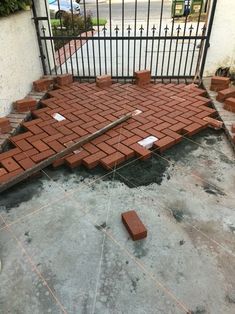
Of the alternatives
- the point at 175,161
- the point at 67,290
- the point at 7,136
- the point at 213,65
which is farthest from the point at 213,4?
the point at 67,290

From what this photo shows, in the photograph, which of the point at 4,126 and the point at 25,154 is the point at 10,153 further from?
the point at 4,126

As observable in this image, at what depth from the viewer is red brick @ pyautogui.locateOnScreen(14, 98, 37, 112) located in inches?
177

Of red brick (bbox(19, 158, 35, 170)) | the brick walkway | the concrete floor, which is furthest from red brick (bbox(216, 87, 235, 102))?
red brick (bbox(19, 158, 35, 170))

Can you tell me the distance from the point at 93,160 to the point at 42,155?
0.68 m

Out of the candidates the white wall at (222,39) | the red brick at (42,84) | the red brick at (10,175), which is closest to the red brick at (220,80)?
the white wall at (222,39)

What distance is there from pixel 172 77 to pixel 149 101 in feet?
4.09

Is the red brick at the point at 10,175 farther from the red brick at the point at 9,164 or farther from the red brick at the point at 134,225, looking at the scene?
the red brick at the point at 134,225

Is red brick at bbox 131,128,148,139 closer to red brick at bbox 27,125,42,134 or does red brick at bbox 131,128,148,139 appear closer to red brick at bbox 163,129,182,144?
red brick at bbox 163,129,182,144

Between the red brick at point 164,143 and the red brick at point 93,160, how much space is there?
29.8 inches

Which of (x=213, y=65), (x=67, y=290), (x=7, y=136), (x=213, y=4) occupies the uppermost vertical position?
(x=213, y=4)

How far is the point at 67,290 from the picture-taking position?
2.14 meters

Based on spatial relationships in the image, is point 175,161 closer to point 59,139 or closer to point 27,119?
point 59,139

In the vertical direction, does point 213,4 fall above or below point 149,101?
above

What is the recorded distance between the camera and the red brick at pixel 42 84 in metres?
5.22
